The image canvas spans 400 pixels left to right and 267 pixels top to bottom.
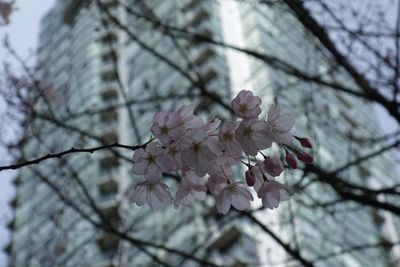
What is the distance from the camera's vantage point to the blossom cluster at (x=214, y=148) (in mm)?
1974

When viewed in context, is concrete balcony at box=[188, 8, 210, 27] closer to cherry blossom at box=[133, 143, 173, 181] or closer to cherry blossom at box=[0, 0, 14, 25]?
cherry blossom at box=[0, 0, 14, 25]

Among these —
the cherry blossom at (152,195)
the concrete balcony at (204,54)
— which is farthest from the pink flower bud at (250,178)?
the concrete balcony at (204,54)

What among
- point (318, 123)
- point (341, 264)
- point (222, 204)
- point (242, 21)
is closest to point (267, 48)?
point (242, 21)

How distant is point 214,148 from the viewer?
6.48 ft

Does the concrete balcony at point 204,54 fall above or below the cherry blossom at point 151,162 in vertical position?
above

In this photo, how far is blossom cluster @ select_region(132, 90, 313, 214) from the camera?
197cm

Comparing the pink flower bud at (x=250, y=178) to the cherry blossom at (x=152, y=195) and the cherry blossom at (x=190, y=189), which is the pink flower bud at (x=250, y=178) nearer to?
the cherry blossom at (x=190, y=189)

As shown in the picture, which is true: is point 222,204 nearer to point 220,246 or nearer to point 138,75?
point 220,246

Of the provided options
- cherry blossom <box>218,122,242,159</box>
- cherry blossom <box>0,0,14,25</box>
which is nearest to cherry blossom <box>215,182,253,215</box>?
cherry blossom <box>218,122,242,159</box>

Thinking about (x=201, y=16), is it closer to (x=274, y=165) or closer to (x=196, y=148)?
(x=274, y=165)

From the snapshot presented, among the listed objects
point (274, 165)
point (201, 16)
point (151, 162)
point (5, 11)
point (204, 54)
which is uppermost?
point (201, 16)

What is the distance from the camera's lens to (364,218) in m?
23.6

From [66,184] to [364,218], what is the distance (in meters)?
19.3

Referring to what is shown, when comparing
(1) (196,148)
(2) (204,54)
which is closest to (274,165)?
(1) (196,148)
